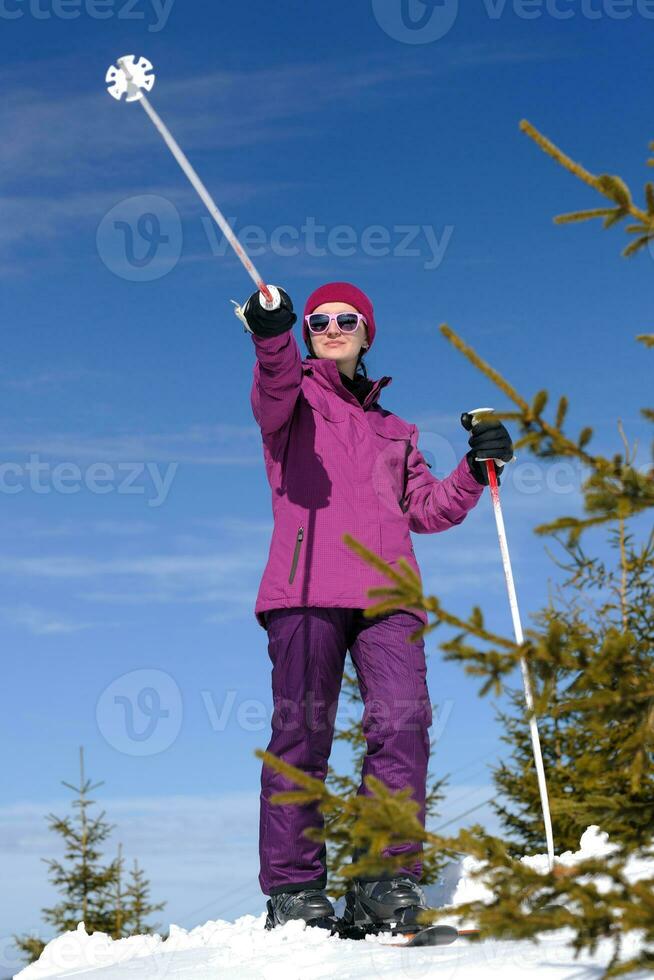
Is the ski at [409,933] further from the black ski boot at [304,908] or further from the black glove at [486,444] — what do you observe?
the black glove at [486,444]

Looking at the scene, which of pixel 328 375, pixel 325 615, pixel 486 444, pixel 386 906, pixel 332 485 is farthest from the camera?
pixel 328 375

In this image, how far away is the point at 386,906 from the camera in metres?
5.13

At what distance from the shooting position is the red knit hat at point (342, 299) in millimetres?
6211

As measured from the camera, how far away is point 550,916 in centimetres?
261

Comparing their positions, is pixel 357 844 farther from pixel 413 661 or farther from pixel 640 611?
pixel 640 611

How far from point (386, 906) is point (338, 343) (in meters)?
3.06

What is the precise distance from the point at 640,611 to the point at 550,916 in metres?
7.33

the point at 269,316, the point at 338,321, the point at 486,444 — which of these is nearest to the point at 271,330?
the point at 269,316

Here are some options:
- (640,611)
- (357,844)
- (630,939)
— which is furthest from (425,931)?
(640,611)

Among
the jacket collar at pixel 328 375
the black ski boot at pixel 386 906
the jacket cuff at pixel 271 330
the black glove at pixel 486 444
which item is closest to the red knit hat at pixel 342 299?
the jacket collar at pixel 328 375

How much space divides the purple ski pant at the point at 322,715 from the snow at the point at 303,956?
0.39 metres

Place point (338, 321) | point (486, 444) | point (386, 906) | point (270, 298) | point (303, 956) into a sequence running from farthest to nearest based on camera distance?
point (338, 321) < point (486, 444) < point (386, 906) < point (270, 298) < point (303, 956)

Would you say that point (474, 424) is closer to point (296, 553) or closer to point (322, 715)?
point (296, 553)

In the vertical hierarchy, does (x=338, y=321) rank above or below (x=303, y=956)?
above
